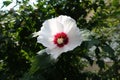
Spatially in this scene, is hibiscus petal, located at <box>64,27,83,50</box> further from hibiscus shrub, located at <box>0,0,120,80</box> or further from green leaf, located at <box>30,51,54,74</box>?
hibiscus shrub, located at <box>0,0,120,80</box>

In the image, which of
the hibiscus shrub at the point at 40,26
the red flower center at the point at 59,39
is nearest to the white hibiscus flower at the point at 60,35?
the red flower center at the point at 59,39

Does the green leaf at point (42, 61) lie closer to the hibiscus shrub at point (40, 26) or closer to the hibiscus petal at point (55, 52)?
the hibiscus petal at point (55, 52)

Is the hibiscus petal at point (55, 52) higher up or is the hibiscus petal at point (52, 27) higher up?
the hibiscus petal at point (52, 27)

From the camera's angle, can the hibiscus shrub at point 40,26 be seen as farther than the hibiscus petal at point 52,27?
Yes

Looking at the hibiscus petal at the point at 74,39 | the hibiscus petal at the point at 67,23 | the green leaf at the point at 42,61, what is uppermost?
the hibiscus petal at the point at 67,23

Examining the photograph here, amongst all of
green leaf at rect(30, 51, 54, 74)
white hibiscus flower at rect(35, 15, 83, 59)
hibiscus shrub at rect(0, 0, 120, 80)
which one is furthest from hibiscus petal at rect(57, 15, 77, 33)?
hibiscus shrub at rect(0, 0, 120, 80)

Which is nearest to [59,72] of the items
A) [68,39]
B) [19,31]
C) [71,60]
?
[71,60]

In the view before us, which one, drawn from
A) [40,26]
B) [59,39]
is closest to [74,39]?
[59,39]
